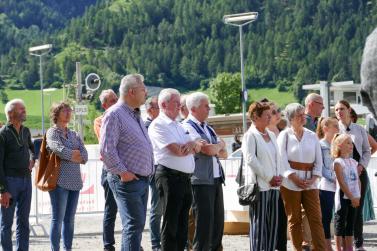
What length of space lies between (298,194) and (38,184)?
9.12ft

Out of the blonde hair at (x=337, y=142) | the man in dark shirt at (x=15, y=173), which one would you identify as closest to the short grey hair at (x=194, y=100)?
the man in dark shirt at (x=15, y=173)

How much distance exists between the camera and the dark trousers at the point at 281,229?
1065 cm

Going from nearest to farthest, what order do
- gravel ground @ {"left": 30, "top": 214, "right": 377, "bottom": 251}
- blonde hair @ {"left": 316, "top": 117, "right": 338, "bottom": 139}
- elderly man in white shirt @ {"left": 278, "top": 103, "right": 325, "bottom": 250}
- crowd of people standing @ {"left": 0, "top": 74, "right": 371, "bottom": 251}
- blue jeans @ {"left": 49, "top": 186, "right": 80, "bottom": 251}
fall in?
crowd of people standing @ {"left": 0, "top": 74, "right": 371, "bottom": 251} → blue jeans @ {"left": 49, "top": 186, "right": 80, "bottom": 251} → elderly man in white shirt @ {"left": 278, "top": 103, "right": 325, "bottom": 250} → blonde hair @ {"left": 316, "top": 117, "right": 338, "bottom": 139} → gravel ground @ {"left": 30, "top": 214, "right": 377, "bottom": 251}

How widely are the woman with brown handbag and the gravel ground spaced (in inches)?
79.6

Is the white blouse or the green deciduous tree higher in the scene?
the green deciduous tree

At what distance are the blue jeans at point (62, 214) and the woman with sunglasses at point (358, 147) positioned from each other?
3426 mm

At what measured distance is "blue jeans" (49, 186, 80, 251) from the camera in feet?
34.7

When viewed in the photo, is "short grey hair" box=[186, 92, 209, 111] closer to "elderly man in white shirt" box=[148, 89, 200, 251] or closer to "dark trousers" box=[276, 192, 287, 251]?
"elderly man in white shirt" box=[148, 89, 200, 251]

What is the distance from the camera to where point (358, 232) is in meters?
12.0

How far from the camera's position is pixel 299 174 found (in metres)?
10.7

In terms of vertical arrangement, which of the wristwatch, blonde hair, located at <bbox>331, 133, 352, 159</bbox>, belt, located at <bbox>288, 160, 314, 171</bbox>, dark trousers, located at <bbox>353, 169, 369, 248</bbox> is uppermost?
blonde hair, located at <bbox>331, 133, 352, 159</bbox>

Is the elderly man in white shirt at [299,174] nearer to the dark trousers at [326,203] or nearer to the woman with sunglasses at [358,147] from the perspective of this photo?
the dark trousers at [326,203]

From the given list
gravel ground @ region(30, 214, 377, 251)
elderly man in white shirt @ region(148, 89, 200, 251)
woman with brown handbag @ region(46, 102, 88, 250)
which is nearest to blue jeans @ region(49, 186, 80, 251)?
woman with brown handbag @ region(46, 102, 88, 250)

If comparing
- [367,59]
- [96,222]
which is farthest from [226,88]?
[367,59]
